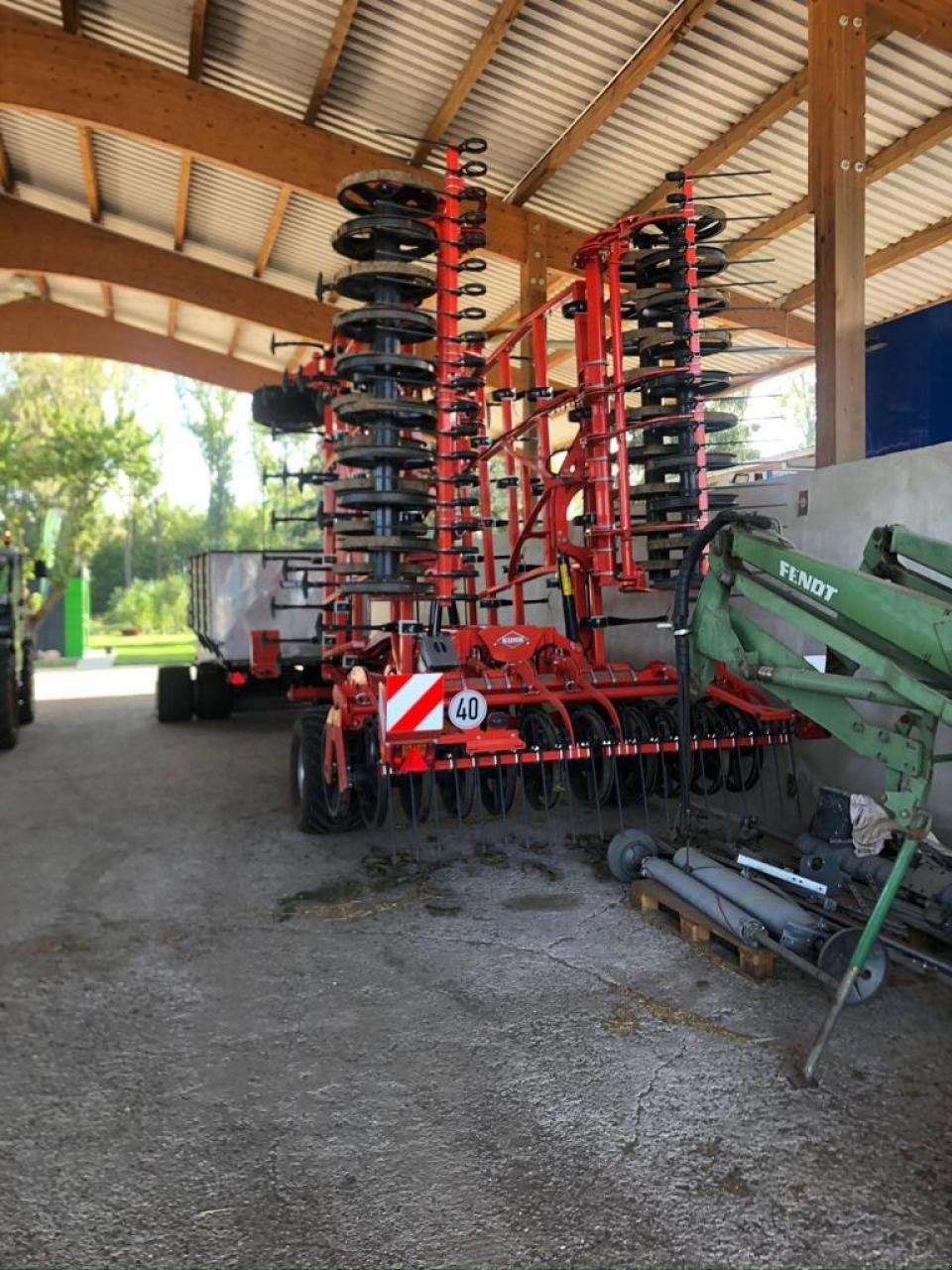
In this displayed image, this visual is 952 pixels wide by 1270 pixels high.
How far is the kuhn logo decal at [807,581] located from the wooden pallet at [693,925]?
4.24 ft

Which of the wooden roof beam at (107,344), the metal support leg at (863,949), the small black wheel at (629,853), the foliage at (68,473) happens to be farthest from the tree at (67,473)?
the metal support leg at (863,949)

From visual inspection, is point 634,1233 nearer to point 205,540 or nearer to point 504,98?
point 504,98

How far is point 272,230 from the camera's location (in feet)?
41.5

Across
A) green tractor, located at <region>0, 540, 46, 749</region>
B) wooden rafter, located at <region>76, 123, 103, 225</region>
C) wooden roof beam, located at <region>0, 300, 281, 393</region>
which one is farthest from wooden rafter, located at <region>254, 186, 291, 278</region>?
wooden roof beam, located at <region>0, 300, 281, 393</region>

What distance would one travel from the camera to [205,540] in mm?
46688

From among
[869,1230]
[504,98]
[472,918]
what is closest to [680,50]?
[504,98]

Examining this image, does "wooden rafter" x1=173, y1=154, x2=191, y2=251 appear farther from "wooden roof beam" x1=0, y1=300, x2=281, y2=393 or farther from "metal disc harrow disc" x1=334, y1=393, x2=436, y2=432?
"metal disc harrow disc" x1=334, y1=393, x2=436, y2=432

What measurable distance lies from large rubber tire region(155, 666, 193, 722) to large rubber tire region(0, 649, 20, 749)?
1.92 metres

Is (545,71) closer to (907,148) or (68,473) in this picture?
(907,148)

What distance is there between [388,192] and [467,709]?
290 cm

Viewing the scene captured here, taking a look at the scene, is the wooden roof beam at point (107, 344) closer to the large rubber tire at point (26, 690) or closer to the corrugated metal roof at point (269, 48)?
the large rubber tire at point (26, 690)

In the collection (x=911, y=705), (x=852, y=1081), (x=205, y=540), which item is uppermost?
(x=205, y=540)

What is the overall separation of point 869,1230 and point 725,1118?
0.50 meters

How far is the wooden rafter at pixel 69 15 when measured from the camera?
8969mm
